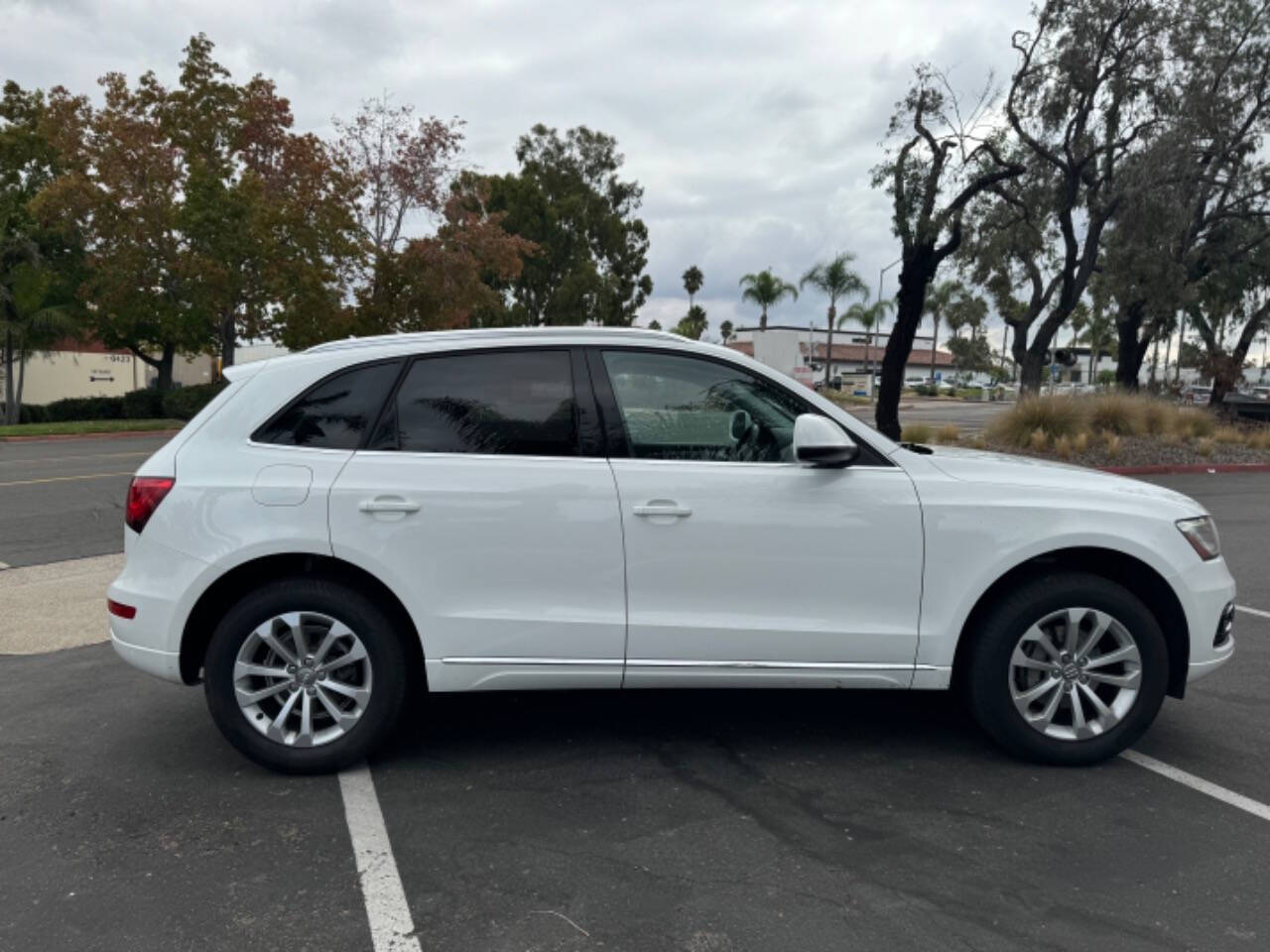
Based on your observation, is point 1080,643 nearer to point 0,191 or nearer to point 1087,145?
point 1087,145

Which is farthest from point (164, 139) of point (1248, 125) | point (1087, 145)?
point (1248, 125)

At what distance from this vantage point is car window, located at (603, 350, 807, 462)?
3.84m

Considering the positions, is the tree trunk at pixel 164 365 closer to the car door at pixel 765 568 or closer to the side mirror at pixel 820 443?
the car door at pixel 765 568

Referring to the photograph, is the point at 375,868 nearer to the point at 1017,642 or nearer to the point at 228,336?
the point at 1017,642

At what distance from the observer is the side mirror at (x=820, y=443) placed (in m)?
3.66

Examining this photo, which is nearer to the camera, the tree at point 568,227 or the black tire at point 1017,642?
the black tire at point 1017,642

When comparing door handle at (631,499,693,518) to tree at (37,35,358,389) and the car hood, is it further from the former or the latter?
A: tree at (37,35,358,389)

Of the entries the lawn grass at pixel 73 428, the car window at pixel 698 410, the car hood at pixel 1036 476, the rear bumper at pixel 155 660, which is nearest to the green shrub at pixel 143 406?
the lawn grass at pixel 73 428

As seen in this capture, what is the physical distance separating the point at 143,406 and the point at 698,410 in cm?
3296

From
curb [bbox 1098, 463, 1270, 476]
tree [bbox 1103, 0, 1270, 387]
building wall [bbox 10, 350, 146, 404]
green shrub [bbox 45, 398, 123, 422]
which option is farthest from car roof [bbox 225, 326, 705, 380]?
building wall [bbox 10, 350, 146, 404]

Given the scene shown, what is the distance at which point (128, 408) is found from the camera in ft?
105

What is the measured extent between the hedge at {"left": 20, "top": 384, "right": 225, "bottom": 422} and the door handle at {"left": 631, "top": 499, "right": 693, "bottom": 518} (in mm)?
31271

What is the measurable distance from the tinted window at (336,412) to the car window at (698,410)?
0.95 meters

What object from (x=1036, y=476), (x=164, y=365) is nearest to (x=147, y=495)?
(x=1036, y=476)
